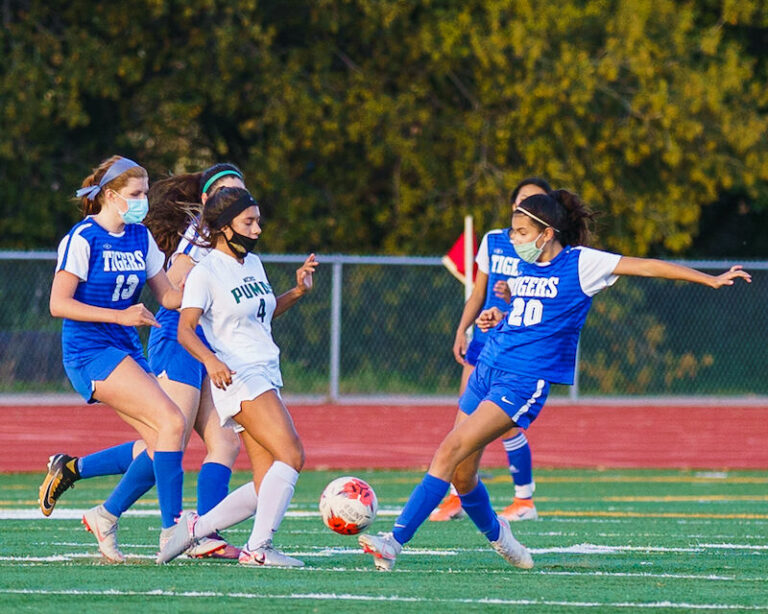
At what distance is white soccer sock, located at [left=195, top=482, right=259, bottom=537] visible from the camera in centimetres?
704

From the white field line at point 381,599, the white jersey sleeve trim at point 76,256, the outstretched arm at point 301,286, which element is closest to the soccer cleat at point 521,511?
the outstretched arm at point 301,286

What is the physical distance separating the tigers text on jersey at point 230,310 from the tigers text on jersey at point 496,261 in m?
3.00

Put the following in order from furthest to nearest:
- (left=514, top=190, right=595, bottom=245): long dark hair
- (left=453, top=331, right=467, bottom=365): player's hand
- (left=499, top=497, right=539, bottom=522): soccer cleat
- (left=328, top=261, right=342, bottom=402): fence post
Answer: (left=328, top=261, right=342, bottom=402): fence post < (left=499, top=497, right=539, bottom=522): soccer cleat < (left=453, top=331, right=467, bottom=365): player's hand < (left=514, top=190, right=595, bottom=245): long dark hair

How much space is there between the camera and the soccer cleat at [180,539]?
6.87 meters

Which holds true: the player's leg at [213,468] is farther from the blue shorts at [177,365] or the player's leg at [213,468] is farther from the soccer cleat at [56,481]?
the soccer cleat at [56,481]

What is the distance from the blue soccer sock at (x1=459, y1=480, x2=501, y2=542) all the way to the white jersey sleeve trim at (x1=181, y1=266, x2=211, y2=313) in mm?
1564

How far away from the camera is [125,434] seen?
17.2m

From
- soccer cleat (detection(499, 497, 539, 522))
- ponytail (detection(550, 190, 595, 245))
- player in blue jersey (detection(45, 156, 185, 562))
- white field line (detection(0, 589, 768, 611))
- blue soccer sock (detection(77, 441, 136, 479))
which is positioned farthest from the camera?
soccer cleat (detection(499, 497, 539, 522))

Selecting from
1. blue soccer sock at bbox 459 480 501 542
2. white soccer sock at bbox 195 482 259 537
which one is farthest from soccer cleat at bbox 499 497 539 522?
white soccer sock at bbox 195 482 259 537

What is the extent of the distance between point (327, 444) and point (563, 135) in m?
8.53

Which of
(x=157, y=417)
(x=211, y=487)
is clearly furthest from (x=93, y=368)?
(x=211, y=487)

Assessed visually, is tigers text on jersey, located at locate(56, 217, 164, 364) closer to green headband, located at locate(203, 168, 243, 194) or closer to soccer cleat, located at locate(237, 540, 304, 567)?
green headband, located at locate(203, 168, 243, 194)

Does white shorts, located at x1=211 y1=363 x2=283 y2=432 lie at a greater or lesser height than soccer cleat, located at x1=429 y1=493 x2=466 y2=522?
greater

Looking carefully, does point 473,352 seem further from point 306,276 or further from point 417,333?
point 417,333
